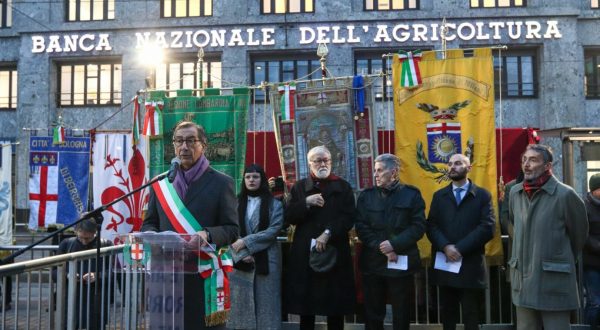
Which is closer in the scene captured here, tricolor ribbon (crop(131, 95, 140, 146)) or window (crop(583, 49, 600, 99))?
tricolor ribbon (crop(131, 95, 140, 146))

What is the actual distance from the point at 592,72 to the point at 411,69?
61.7 ft

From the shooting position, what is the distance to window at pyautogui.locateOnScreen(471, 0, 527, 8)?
22656mm

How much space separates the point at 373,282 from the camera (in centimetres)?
619

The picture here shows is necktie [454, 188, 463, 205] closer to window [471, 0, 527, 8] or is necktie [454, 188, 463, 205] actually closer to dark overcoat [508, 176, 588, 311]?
dark overcoat [508, 176, 588, 311]

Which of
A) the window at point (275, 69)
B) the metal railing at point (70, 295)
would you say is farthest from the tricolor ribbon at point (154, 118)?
the window at point (275, 69)

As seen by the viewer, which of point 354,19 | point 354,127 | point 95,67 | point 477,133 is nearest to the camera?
point 477,133

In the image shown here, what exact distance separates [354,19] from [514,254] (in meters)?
18.6

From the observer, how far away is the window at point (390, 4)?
2300cm

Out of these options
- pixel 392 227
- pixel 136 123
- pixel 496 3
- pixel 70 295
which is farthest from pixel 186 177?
pixel 496 3

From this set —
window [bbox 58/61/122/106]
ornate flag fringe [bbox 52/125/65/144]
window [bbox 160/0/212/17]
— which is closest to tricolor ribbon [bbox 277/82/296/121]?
ornate flag fringe [bbox 52/125/65/144]

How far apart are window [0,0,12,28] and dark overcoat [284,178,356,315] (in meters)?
23.1

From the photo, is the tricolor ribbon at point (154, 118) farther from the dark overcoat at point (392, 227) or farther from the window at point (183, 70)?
the window at point (183, 70)

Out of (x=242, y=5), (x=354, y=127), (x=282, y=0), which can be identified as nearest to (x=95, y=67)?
(x=242, y=5)

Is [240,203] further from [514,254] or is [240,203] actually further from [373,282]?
[514,254]
